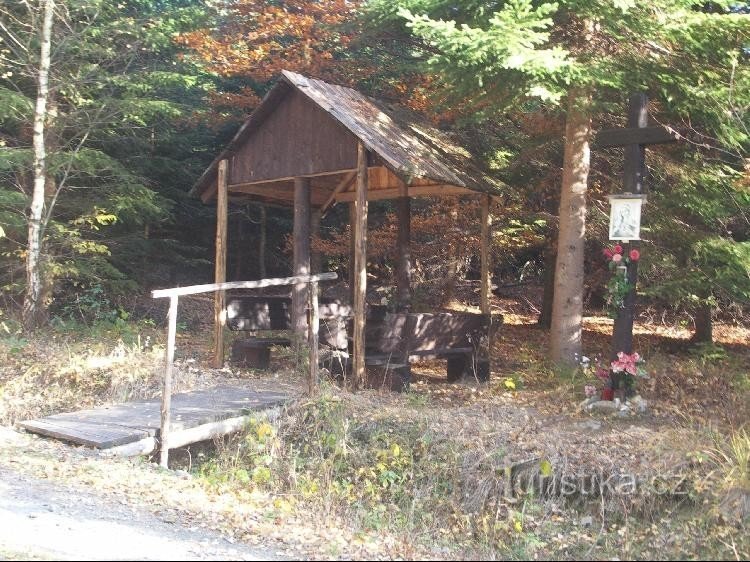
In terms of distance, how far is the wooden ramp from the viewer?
6.49 meters

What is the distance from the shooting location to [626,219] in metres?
7.74

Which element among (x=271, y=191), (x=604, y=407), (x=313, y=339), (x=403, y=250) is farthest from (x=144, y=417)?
(x=271, y=191)

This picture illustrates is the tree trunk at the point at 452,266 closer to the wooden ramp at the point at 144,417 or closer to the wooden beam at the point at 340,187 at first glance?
the wooden beam at the point at 340,187

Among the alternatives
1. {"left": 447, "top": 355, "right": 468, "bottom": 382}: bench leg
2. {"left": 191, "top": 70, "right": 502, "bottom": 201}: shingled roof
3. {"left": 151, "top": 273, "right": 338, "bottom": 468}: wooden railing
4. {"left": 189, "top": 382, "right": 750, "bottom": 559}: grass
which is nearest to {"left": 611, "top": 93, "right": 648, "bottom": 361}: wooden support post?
{"left": 189, "top": 382, "right": 750, "bottom": 559}: grass

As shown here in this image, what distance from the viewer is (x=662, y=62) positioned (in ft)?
27.7

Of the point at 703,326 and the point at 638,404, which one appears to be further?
the point at 703,326

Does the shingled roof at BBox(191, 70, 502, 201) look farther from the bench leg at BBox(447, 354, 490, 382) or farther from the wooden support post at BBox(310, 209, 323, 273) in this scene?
the wooden support post at BBox(310, 209, 323, 273)

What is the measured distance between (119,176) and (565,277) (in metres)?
8.79

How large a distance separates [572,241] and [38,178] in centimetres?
918

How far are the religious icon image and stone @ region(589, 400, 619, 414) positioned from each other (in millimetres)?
1907

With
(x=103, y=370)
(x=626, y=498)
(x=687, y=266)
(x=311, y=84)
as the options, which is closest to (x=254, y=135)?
(x=311, y=84)

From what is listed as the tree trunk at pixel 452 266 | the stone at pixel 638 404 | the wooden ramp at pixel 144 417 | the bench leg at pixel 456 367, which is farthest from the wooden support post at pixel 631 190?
the tree trunk at pixel 452 266

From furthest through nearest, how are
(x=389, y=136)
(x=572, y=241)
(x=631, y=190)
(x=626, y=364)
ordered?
(x=572, y=241) < (x=389, y=136) < (x=631, y=190) < (x=626, y=364)

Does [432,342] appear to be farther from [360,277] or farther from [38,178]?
[38,178]
